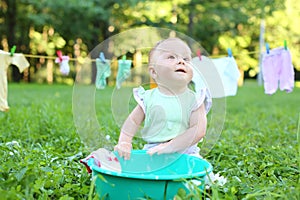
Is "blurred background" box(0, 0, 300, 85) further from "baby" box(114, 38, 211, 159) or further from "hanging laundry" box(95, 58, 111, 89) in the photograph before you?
"baby" box(114, 38, 211, 159)

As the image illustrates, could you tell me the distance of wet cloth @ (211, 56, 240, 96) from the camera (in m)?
3.73

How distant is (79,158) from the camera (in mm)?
2541

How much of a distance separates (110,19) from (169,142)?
478 inches

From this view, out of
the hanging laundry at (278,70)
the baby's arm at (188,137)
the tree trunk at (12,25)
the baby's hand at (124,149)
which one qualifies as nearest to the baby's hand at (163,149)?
the baby's arm at (188,137)

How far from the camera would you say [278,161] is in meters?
2.47

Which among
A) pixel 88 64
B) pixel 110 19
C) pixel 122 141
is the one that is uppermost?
pixel 110 19

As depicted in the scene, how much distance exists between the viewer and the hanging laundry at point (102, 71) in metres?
2.74

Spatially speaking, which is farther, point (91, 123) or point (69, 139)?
point (69, 139)

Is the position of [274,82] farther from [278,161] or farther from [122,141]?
[122,141]

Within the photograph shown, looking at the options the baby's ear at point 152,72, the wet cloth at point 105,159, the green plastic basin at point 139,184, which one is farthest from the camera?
the baby's ear at point 152,72

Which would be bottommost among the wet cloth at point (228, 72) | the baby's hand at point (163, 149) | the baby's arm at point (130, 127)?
the baby's hand at point (163, 149)

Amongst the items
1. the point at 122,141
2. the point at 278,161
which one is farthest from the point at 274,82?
the point at 122,141

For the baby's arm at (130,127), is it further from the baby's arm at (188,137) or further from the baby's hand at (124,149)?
the baby's arm at (188,137)

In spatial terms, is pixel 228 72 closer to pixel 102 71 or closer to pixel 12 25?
pixel 102 71
